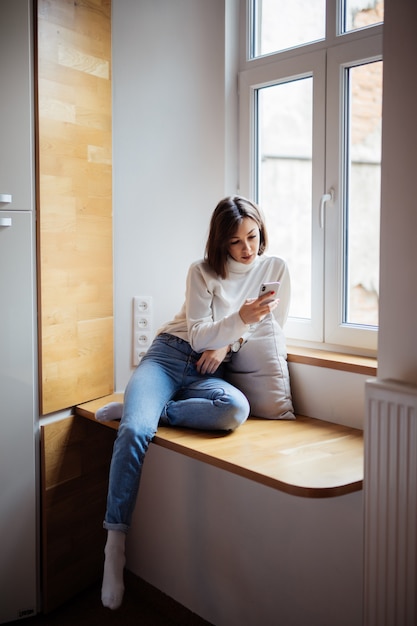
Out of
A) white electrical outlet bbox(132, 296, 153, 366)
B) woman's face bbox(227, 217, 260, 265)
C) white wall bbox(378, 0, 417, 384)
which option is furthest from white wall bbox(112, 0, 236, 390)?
white wall bbox(378, 0, 417, 384)

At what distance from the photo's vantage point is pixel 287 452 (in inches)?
70.3

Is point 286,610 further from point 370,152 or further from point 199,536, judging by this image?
point 370,152

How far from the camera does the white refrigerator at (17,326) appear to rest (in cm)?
196

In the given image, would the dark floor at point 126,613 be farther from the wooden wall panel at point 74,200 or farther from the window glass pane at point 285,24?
the window glass pane at point 285,24

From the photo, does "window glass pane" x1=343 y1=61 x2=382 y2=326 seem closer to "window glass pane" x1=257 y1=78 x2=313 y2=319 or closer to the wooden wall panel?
"window glass pane" x1=257 y1=78 x2=313 y2=319

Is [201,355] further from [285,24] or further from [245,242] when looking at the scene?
[285,24]

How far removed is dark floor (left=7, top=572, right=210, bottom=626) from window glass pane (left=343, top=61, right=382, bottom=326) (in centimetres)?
117

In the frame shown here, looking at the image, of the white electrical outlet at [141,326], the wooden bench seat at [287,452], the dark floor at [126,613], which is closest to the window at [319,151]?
the wooden bench seat at [287,452]

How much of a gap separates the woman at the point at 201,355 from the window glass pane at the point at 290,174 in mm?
227

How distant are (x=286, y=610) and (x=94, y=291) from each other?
118 cm

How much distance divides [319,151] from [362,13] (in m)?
0.44

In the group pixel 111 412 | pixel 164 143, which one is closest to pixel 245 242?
pixel 164 143

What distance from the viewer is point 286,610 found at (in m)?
1.97

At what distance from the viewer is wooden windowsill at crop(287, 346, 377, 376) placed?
6.50 ft
